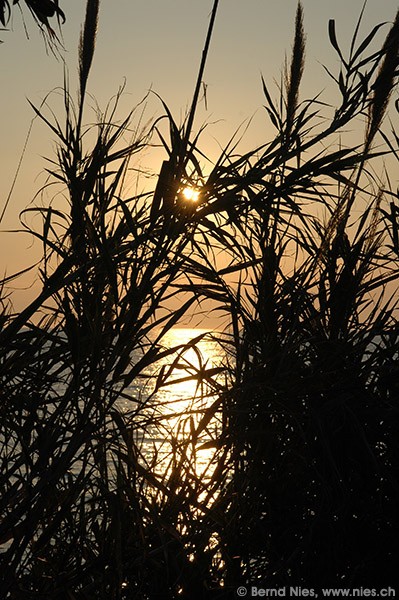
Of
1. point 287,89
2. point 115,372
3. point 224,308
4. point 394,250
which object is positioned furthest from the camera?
point 287,89

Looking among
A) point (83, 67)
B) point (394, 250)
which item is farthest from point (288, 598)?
point (83, 67)

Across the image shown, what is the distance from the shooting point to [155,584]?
2459 millimetres

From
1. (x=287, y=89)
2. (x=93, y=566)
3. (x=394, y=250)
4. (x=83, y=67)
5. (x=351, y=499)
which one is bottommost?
(x=93, y=566)

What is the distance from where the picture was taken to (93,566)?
196 centimetres

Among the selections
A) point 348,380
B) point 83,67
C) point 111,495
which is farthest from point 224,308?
point 111,495

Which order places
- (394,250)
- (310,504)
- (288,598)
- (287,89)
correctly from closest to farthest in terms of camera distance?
(288,598), (310,504), (394,250), (287,89)

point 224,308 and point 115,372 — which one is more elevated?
point 224,308

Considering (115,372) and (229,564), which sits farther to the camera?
(229,564)

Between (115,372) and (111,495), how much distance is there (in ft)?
0.94

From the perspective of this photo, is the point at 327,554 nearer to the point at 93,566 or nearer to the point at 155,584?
the point at 155,584

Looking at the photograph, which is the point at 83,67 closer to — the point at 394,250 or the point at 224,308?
the point at 224,308

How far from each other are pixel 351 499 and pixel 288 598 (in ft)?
1.21

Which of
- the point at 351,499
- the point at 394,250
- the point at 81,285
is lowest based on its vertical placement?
the point at 351,499

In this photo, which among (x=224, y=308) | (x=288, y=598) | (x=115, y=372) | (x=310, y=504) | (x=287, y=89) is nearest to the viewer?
(x=115, y=372)
